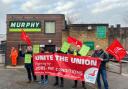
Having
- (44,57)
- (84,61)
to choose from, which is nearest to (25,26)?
(44,57)

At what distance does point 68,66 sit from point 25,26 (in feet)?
84.5

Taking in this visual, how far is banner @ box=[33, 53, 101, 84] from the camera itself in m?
17.0

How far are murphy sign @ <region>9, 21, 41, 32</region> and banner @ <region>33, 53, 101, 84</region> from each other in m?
23.8

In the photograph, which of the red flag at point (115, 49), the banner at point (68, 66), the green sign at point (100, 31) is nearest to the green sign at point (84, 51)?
the banner at point (68, 66)

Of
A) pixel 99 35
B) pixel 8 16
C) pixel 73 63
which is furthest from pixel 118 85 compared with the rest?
pixel 8 16

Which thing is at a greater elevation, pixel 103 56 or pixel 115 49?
pixel 115 49

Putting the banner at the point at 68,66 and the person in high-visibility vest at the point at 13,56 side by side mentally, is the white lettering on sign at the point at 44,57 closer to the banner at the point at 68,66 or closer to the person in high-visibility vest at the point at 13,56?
the banner at the point at 68,66

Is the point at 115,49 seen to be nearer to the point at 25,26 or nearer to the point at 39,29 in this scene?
the point at 39,29

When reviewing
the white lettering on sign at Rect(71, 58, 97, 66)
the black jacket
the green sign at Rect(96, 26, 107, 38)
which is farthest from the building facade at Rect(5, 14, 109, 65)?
the black jacket

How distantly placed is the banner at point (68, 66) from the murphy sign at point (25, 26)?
2383cm

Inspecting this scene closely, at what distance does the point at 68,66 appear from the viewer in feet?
58.9

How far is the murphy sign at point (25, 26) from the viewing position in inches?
1699

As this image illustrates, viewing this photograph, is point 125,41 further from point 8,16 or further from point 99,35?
point 8,16

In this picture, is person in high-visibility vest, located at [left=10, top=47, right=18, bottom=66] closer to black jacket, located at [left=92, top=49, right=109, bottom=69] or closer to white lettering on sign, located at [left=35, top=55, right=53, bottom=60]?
white lettering on sign, located at [left=35, top=55, right=53, bottom=60]
